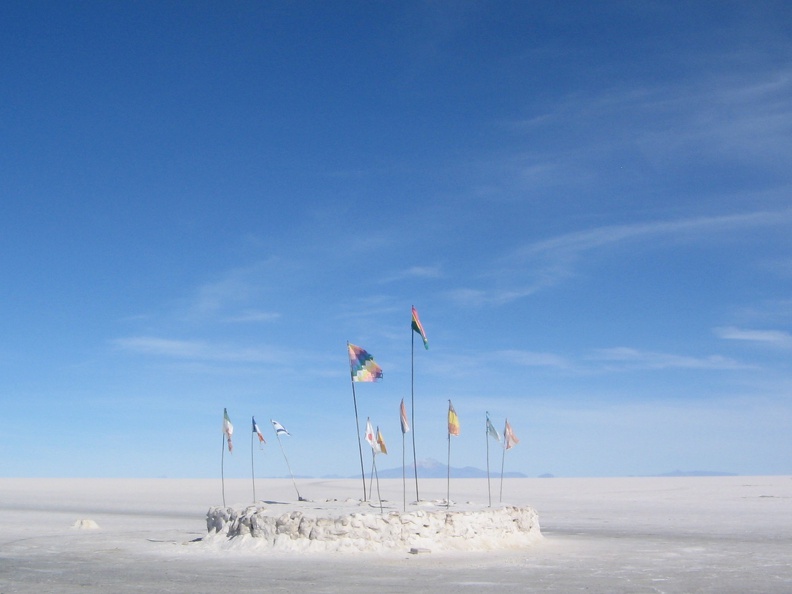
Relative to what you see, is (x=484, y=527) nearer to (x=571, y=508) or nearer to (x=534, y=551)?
(x=534, y=551)

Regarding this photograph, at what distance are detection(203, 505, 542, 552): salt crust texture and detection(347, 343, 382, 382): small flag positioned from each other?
12.0 ft

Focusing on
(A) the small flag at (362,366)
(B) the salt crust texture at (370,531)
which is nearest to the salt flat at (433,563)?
(B) the salt crust texture at (370,531)

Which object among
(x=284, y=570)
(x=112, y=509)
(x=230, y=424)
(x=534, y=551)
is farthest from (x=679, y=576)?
(x=112, y=509)

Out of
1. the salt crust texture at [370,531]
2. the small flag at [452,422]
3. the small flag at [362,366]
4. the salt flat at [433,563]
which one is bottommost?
the salt flat at [433,563]

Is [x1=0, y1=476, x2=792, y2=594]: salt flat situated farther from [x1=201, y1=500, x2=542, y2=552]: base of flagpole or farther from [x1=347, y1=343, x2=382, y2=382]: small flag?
[x1=347, y1=343, x2=382, y2=382]: small flag

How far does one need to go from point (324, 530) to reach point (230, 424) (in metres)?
6.88

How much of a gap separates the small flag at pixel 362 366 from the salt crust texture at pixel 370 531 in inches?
144

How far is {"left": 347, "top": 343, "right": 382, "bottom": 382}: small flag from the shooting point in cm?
2167

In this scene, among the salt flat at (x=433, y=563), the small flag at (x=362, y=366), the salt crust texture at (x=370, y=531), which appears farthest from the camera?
the small flag at (x=362, y=366)

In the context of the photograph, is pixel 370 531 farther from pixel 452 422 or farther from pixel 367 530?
pixel 452 422

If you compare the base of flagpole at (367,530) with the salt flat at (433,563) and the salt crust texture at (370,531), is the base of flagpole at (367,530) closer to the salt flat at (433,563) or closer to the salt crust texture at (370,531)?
the salt crust texture at (370,531)

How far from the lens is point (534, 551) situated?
2014 centimetres

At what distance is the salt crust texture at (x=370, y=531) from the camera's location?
19422mm

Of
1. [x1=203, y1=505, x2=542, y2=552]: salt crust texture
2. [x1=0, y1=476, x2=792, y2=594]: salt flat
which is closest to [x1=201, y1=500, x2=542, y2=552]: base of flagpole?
[x1=203, y1=505, x2=542, y2=552]: salt crust texture
